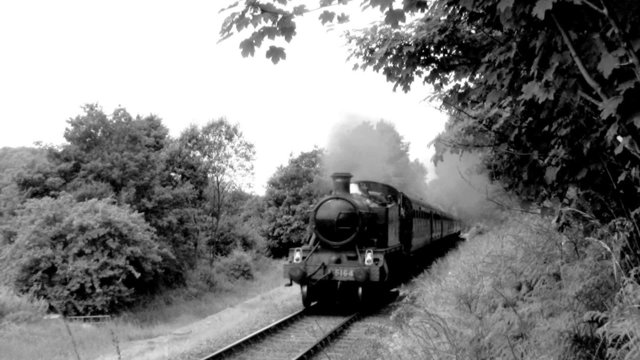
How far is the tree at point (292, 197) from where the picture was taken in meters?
28.7

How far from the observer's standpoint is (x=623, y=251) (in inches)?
148

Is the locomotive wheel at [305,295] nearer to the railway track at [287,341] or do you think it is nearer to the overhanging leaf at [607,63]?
the railway track at [287,341]

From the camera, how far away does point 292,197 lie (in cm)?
2900

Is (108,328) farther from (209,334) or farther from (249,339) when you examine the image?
(249,339)

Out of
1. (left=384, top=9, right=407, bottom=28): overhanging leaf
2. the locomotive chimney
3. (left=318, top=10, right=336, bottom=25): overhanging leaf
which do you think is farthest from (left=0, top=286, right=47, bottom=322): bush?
(left=384, top=9, right=407, bottom=28): overhanging leaf

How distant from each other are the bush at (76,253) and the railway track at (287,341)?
7.23 meters

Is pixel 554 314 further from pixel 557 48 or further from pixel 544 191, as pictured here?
pixel 557 48

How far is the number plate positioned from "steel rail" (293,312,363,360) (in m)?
0.86

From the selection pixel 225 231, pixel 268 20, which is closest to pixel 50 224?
pixel 225 231

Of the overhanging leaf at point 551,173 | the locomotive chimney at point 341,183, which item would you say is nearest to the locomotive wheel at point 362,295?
the locomotive chimney at point 341,183

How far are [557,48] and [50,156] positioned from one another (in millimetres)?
20114

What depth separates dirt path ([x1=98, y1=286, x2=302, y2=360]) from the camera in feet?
27.9

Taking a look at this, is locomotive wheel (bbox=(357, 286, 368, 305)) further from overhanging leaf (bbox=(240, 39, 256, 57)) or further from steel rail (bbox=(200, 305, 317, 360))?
overhanging leaf (bbox=(240, 39, 256, 57))

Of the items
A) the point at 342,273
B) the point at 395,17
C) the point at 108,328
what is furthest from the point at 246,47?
the point at 108,328
